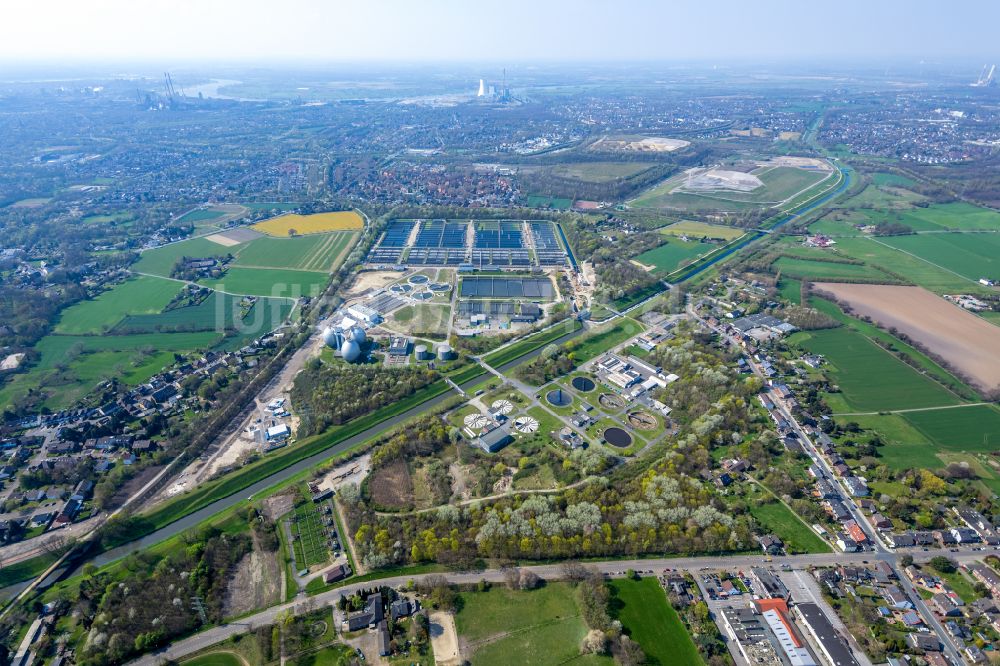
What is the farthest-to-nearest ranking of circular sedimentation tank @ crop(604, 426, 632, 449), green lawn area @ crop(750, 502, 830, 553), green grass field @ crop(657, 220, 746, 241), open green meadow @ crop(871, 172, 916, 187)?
1. open green meadow @ crop(871, 172, 916, 187)
2. green grass field @ crop(657, 220, 746, 241)
3. circular sedimentation tank @ crop(604, 426, 632, 449)
4. green lawn area @ crop(750, 502, 830, 553)

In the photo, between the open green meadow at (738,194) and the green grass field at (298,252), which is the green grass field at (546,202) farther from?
the green grass field at (298,252)

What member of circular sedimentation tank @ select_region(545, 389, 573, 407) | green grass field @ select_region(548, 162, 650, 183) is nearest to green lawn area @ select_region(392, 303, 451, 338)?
circular sedimentation tank @ select_region(545, 389, 573, 407)

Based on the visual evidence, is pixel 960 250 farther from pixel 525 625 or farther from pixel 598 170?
pixel 525 625

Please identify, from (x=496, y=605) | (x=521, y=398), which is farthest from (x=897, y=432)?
(x=496, y=605)

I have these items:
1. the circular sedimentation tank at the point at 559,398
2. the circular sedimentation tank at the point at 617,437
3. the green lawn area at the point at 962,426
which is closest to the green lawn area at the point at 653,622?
the circular sedimentation tank at the point at 617,437

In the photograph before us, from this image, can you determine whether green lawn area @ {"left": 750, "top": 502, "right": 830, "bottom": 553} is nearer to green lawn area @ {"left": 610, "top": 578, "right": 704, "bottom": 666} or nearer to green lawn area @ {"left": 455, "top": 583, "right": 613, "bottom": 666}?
green lawn area @ {"left": 610, "top": 578, "right": 704, "bottom": 666}

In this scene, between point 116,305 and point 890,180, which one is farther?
point 890,180

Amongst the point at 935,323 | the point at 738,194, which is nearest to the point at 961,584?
the point at 935,323
